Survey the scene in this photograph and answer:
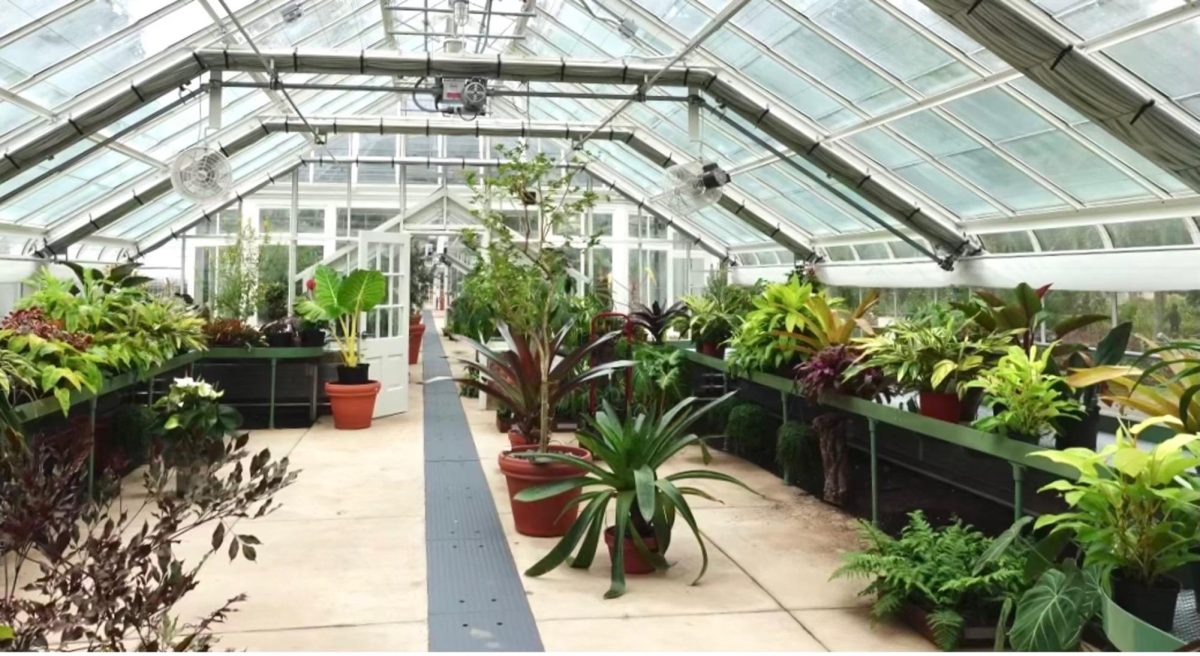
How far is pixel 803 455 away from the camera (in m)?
5.26

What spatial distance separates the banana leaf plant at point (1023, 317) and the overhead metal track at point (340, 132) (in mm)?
7402

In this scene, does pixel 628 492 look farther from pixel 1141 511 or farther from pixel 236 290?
pixel 236 290

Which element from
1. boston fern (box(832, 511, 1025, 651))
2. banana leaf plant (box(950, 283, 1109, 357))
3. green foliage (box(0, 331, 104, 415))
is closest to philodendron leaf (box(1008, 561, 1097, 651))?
boston fern (box(832, 511, 1025, 651))

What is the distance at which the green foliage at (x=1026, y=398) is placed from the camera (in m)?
3.05

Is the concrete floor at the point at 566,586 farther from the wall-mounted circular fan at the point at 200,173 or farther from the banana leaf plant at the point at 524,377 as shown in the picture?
the wall-mounted circular fan at the point at 200,173

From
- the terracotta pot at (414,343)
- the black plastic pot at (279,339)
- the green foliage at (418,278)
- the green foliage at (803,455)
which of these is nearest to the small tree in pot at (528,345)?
the green foliage at (803,455)

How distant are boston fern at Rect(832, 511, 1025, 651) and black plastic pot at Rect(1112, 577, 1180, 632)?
70 centimetres

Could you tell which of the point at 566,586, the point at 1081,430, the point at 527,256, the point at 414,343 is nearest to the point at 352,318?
the point at 527,256

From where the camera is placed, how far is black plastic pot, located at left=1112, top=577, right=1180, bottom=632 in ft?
7.04

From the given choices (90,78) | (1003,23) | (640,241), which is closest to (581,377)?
(1003,23)

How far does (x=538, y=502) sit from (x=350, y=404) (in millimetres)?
4012

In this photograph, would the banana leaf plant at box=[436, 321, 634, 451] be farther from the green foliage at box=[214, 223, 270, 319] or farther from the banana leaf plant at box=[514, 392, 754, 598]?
the green foliage at box=[214, 223, 270, 319]

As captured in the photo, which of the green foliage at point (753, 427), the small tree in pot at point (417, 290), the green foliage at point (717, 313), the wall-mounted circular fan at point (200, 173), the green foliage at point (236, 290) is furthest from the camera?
the small tree in pot at point (417, 290)

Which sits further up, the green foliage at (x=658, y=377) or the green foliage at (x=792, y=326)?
the green foliage at (x=792, y=326)
